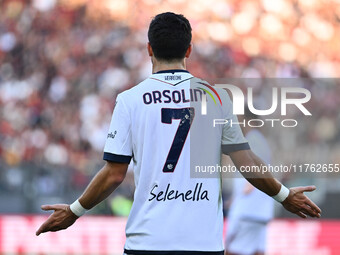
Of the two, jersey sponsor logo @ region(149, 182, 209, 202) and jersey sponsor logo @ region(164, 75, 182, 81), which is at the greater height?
jersey sponsor logo @ region(164, 75, 182, 81)

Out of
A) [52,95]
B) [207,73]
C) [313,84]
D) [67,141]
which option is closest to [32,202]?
[67,141]

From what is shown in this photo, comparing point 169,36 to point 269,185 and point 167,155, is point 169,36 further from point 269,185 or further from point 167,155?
point 269,185

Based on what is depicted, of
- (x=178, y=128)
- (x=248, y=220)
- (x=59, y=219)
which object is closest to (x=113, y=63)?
(x=248, y=220)

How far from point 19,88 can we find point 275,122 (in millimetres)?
4242

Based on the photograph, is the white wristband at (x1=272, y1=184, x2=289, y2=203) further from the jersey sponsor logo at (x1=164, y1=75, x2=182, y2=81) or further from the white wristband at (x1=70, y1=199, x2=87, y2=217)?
the white wristband at (x1=70, y1=199, x2=87, y2=217)

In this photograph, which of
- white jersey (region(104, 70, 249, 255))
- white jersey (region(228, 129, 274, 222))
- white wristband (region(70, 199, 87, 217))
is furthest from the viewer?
white jersey (region(228, 129, 274, 222))

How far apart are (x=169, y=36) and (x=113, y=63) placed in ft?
27.6

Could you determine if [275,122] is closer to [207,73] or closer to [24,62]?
[207,73]

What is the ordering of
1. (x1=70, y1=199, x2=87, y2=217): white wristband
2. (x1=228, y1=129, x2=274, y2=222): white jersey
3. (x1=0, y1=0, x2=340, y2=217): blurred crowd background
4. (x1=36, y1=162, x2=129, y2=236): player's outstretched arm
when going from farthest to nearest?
(x1=0, y1=0, x2=340, y2=217): blurred crowd background < (x1=228, y1=129, x2=274, y2=222): white jersey < (x1=70, y1=199, x2=87, y2=217): white wristband < (x1=36, y1=162, x2=129, y2=236): player's outstretched arm

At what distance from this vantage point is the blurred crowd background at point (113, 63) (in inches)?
418

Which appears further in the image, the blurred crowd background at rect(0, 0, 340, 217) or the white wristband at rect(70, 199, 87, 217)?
the blurred crowd background at rect(0, 0, 340, 217)

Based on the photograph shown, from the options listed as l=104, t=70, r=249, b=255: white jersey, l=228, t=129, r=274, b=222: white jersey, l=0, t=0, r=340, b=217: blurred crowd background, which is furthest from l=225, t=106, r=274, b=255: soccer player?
l=0, t=0, r=340, b=217: blurred crowd background

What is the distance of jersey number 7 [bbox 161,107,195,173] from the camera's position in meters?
2.84

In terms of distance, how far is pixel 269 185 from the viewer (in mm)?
3072
